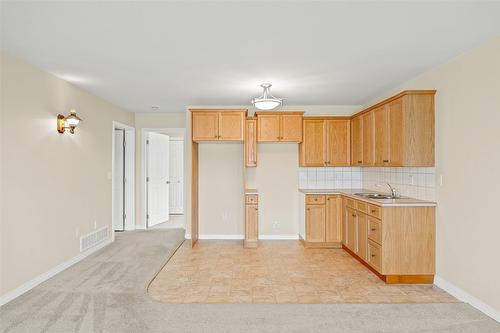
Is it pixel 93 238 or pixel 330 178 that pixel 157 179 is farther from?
pixel 330 178

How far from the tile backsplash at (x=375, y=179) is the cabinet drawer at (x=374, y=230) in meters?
0.64

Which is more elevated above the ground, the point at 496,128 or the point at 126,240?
the point at 496,128

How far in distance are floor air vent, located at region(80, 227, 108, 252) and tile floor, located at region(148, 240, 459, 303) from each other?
125cm

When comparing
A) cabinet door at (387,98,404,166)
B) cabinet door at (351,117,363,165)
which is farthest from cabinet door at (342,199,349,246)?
cabinet door at (387,98,404,166)

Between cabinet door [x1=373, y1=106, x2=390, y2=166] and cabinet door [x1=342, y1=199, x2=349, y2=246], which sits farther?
cabinet door [x1=342, y1=199, x2=349, y2=246]

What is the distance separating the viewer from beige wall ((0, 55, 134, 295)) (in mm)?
3074

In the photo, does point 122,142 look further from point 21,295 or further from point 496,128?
point 496,128

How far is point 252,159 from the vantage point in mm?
5312

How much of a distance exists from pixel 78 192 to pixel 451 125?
472 centimetres

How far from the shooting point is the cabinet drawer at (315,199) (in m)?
5.08

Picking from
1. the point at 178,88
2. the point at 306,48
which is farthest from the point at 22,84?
the point at 306,48

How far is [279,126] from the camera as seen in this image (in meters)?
5.33

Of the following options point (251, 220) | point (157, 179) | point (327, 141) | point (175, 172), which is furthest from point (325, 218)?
point (175, 172)

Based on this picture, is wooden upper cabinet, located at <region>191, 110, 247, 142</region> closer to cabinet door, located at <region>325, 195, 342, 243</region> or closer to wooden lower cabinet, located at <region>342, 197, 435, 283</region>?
cabinet door, located at <region>325, 195, 342, 243</region>
